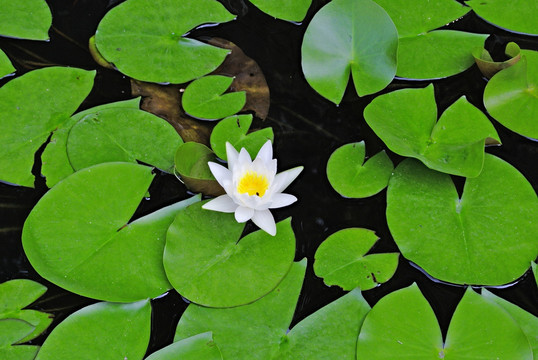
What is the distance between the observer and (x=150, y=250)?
192 centimetres

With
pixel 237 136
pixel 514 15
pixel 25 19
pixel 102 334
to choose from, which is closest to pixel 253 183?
pixel 237 136

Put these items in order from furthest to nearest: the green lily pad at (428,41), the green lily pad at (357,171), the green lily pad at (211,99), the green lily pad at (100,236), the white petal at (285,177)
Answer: the green lily pad at (428,41) → the green lily pad at (211,99) → the green lily pad at (357,171) → the white petal at (285,177) → the green lily pad at (100,236)

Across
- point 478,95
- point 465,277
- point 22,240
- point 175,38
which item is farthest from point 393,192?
point 22,240

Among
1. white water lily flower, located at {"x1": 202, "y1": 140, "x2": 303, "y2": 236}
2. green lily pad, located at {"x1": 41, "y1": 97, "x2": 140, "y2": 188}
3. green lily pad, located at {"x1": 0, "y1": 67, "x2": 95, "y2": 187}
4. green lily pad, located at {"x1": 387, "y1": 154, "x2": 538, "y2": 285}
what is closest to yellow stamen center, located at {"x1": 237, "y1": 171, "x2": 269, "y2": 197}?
white water lily flower, located at {"x1": 202, "y1": 140, "x2": 303, "y2": 236}

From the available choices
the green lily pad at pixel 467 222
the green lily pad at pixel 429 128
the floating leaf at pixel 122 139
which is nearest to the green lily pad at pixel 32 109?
the floating leaf at pixel 122 139

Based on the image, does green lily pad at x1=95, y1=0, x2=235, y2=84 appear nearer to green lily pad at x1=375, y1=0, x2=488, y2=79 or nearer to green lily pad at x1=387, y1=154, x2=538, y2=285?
green lily pad at x1=375, y1=0, x2=488, y2=79

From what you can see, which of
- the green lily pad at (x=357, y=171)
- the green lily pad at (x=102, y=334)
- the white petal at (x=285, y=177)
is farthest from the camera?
the green lily pad at (x=357, y=171)

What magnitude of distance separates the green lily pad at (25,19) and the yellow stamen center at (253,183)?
1.26m

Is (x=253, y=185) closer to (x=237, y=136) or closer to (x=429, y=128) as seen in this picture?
(x=237, y=136)

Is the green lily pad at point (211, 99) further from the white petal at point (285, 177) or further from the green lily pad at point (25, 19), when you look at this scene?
the green lily pad at point (25, 19)

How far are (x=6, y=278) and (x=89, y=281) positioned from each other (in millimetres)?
366

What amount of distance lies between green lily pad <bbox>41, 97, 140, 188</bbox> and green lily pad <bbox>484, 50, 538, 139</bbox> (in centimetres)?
172

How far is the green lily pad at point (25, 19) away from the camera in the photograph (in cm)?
230

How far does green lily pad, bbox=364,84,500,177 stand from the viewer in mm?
2045
